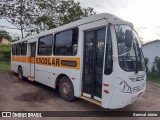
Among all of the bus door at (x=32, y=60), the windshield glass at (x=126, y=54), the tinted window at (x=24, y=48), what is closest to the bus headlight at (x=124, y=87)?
the windshield glass at (x=126, y=54)

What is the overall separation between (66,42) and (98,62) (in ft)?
6.59

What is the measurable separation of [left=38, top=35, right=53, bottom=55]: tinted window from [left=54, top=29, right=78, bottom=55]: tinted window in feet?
1.86

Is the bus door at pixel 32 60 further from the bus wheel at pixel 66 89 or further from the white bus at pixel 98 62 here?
the bus wheel at pixel 66 89

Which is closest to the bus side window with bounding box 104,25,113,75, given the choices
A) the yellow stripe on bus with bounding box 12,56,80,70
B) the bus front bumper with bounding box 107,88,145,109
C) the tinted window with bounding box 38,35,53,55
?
the bus front bumper with bounding box 107,88,145,109

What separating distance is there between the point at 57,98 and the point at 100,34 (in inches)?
135

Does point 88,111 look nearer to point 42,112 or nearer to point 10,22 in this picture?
point 42,112

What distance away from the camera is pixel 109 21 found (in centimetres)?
536

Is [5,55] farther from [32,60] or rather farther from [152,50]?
[152,50]

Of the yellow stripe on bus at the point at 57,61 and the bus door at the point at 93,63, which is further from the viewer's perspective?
the yellow stripe on bus at the point at 57,61

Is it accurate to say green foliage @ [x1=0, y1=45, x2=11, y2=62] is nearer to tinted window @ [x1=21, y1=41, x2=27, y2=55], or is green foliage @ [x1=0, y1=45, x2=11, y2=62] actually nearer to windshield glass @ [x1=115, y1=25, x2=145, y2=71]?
tinted window @ [x1=21, y1=41, x2=27, y2=55]

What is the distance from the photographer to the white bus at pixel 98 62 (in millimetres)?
5262

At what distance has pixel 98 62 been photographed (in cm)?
585

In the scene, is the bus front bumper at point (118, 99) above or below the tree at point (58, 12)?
below

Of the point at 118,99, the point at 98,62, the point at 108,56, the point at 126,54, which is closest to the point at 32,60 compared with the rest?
the point at 98,62
